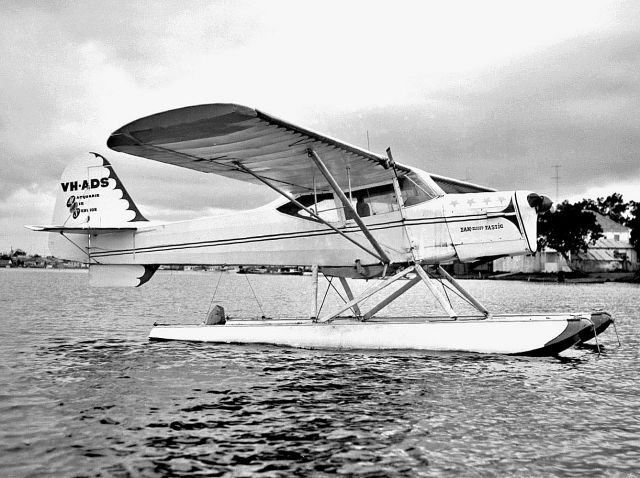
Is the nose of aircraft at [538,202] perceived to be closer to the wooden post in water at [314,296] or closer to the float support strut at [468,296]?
the float support strut at [468,296]

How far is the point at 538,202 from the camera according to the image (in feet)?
29.3

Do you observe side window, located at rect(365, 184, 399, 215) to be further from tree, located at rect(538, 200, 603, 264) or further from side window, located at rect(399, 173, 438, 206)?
tree, located at rect(538, 200, 603, 264)

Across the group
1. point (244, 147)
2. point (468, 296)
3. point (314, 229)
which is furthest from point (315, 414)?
point (314, 229)

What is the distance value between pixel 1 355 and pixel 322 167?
5.75 meters

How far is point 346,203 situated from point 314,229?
1272 millimetres

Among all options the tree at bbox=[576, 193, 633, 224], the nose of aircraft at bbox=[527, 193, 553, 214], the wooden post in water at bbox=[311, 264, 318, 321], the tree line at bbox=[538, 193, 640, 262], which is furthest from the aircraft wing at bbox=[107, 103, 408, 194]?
the tree at bbox=[576, 193, 633, 224]

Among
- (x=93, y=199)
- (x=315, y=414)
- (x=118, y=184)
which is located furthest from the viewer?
(x=118, y=184)

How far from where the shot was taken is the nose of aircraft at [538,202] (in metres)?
8.94

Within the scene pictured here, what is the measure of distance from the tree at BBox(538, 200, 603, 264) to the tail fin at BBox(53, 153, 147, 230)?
6542cm

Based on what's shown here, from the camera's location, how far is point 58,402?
6188mm

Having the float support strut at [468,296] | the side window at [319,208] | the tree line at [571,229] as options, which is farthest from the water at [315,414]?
the tree line at [571,229]

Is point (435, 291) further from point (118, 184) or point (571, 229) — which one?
point (571, 229)

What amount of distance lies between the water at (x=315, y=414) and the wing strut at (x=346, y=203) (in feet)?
5.10

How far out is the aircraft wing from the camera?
7.13m
